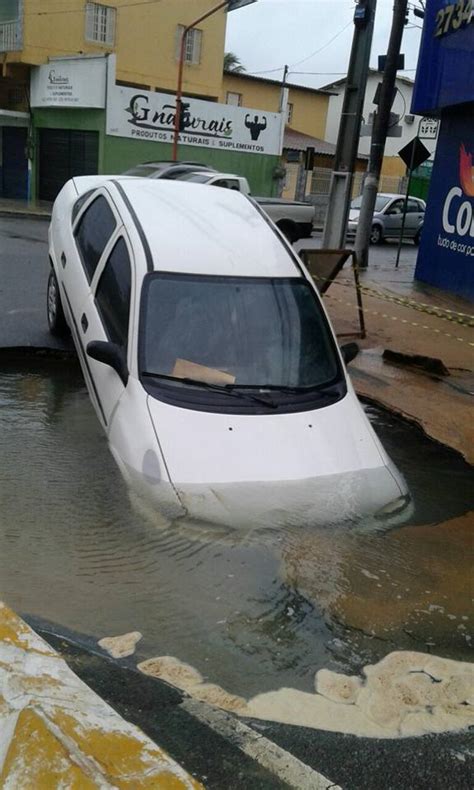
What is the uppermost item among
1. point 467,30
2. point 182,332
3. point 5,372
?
point 467,30

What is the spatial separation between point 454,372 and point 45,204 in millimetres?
20137

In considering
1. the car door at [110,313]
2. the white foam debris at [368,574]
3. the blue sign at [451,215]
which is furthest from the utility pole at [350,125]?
the white foam debris at [368,574]

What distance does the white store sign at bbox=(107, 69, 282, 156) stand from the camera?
957 inches

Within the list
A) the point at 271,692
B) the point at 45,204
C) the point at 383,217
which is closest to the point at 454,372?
the point at 271,692

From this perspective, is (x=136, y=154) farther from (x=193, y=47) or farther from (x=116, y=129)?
(x=193, y=47)

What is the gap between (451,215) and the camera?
14.0 meters

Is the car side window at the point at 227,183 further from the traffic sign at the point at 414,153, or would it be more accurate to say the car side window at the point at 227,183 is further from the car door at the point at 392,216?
the car door at the point at 392,216

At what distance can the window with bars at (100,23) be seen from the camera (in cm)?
2656

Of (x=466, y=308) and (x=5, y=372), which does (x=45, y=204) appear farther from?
(x=5, y=372)

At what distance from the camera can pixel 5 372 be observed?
674cm

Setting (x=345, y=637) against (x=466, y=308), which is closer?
(x=345, y=637)

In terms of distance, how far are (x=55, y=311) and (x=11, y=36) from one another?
21810 mm

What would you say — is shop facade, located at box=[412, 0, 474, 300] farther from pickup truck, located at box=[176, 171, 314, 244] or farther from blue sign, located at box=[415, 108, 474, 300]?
pickup truck, located at box=[176, 171, 314, 244]

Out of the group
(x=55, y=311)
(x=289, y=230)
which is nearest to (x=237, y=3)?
(x=289, y=230)
